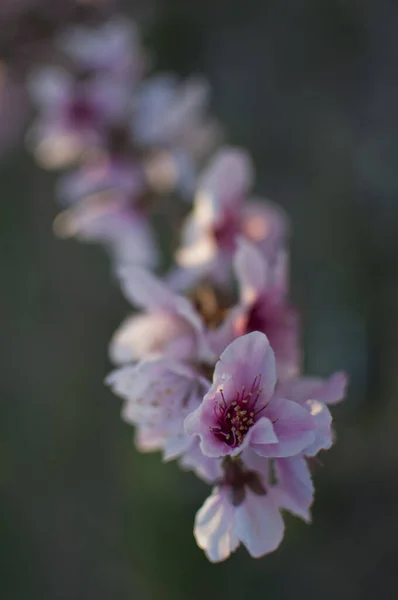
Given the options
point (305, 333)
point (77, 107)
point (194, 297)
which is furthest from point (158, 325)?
point (305, 333)

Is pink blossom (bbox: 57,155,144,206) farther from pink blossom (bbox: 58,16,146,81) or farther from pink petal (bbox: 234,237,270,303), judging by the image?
pink petal (bbox: 234,237,270,303)

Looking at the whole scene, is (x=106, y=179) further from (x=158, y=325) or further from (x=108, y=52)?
(x=158, y=325)

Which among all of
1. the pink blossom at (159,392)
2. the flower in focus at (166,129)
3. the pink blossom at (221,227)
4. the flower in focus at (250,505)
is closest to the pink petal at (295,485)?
the flower in focus at (250,505)

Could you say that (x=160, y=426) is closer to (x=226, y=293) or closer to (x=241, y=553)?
(x=226, y=293)

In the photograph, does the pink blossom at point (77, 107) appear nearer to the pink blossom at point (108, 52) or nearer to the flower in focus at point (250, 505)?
the pink blossom at point (108, 52)

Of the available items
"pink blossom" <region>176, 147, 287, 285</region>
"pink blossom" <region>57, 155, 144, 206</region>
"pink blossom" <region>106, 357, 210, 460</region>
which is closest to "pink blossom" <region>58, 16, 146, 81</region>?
"pink blossom" <region>57, 155, 144, 206</region>

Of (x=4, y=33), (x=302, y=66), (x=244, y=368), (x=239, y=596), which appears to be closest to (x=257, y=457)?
(x=244, y=368)
